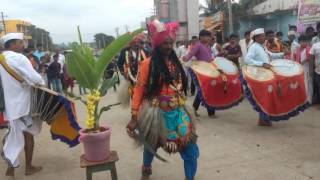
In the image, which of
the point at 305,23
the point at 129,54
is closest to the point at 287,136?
the point at 129,54

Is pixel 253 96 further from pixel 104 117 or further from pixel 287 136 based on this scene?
pixel 104 117

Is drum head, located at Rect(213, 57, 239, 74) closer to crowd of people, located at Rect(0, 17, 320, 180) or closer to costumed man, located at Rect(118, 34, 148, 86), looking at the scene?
crowd of people, located at Rect(0, 17, 320, 180)

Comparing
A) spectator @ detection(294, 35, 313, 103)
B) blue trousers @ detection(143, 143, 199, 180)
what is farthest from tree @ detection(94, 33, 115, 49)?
spectator @ detection(294, 35, 313, 103)

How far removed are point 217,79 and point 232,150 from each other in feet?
6.21

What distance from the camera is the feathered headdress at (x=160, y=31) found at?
4.28 meters

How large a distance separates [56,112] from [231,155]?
2.25 m

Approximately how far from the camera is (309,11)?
36.6 feet

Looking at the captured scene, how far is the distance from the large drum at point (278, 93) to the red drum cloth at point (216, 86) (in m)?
0.86

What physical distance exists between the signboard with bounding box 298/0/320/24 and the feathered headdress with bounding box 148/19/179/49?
298 inches

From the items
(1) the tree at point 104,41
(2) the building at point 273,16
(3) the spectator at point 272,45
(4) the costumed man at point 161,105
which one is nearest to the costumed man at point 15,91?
(1) the tree at point 104,41

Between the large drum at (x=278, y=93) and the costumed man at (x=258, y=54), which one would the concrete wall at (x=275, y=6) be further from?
the large drum at (x=278, y=93)

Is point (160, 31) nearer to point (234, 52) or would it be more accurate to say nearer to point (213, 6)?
point (234, 52)

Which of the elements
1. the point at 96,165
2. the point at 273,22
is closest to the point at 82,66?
the point at 96,165

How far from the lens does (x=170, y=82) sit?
441 cm
